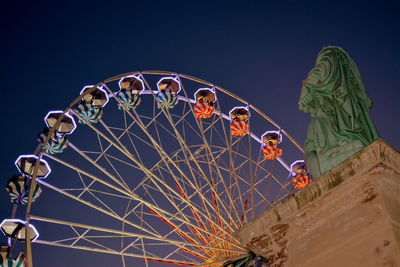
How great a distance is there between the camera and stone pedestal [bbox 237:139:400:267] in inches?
154

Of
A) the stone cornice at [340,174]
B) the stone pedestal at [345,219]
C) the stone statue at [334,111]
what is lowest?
the stone pedestal at [345,219]

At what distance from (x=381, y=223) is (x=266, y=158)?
1328cm

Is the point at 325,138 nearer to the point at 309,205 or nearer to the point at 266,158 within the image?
the point at 309,205

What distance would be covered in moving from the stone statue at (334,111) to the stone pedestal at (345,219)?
0.70m

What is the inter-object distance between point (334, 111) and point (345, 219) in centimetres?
164

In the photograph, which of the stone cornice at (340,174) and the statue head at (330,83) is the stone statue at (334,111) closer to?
the statue head at (330,83)

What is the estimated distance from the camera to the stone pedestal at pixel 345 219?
3.91m

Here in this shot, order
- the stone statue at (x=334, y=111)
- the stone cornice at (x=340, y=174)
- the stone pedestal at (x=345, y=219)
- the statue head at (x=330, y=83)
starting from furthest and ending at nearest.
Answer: the statue head at (x=330, y=83), the stone statue at (x=334, y=111), the stone cornice at (x=340, y=174), the stone pedestal at (x=345, y=219)

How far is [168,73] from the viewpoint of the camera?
15352mm

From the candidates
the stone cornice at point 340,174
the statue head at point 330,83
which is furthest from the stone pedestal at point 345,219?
the statue head at point 330,83

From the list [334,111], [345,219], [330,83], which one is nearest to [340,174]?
[345,219]

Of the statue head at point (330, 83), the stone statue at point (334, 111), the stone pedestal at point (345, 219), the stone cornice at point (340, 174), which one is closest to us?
the stone pedestal at point (345, 219)

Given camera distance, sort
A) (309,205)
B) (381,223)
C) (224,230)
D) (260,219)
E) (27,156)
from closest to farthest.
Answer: (381,223), (309,205), (260,219), (224,230), (27,156)

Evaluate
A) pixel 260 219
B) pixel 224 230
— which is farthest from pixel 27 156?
pixel 260 219
